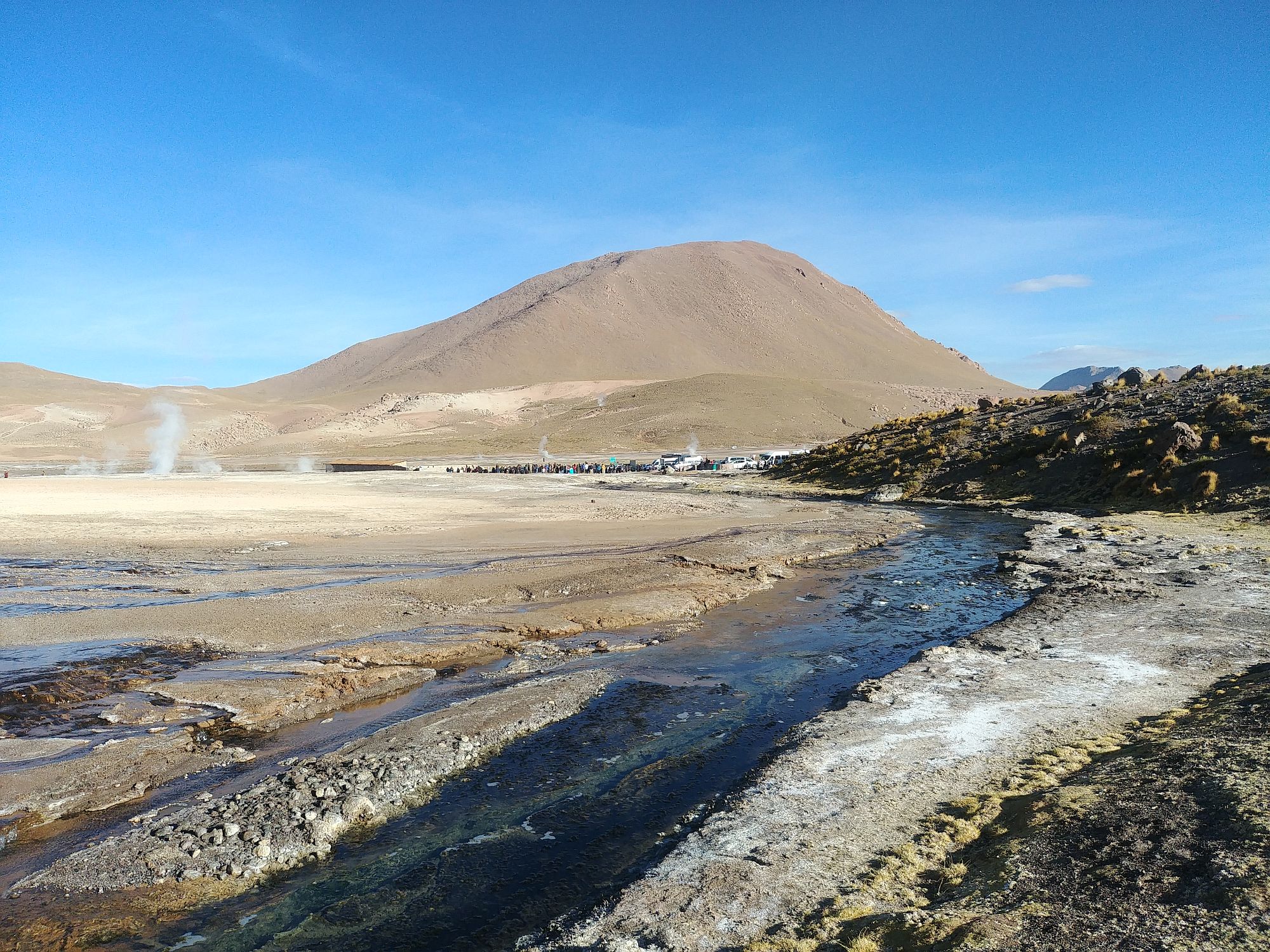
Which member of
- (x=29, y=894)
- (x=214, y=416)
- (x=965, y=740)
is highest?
(x=214, y=416)

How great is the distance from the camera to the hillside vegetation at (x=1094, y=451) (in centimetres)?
2830

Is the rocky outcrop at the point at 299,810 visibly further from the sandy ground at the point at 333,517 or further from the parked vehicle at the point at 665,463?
the parked vehicle at the point at 665,463

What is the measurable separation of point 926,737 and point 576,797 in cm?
362

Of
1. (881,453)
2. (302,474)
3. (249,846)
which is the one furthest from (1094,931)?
(302,474)

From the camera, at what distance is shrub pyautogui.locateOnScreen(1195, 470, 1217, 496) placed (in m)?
26.9

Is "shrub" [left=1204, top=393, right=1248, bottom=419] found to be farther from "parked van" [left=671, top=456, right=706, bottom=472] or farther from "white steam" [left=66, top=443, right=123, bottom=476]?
"white steam" [left=66, top=443, right=123, bottom=476]

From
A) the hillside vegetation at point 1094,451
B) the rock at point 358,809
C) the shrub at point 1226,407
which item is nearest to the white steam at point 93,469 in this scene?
the hillside vegetation at point 1094,451

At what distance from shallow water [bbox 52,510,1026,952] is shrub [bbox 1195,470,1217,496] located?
18.3 m

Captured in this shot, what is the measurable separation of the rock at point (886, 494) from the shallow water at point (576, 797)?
989 inches

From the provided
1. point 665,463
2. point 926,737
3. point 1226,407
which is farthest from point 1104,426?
point 926,737

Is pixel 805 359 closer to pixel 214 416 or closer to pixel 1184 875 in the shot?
pixel 214 416

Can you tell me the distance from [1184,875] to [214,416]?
148917mm

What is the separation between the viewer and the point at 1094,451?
34906 millimetres

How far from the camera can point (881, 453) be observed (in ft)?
157
